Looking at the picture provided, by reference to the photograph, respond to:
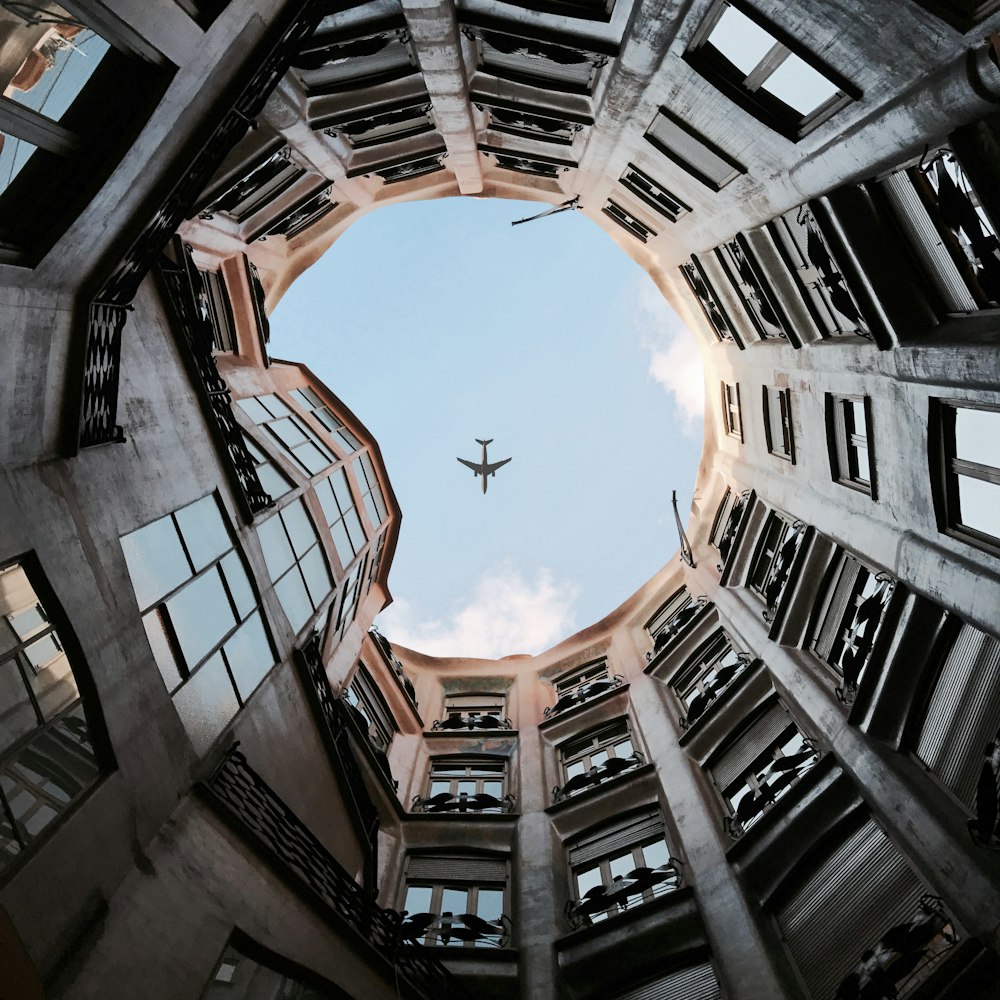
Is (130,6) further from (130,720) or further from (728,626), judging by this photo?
(728,626)

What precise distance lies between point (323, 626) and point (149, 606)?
23.9ft

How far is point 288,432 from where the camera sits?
1708 cm

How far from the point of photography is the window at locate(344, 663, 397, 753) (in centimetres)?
2041

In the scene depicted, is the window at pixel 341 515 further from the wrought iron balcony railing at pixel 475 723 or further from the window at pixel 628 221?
the window at pixel 628 221

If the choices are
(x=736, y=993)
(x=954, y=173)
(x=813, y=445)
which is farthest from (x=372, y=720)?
(x=954, y=173)

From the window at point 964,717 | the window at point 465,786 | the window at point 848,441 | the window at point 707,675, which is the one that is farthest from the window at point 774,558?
the window at point 465,786

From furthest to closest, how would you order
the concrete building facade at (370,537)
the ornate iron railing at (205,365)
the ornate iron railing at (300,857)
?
the ornate iron railing at (205,365) < the ornate iron railing at (300,857) < the concrete building facade at (370,537)

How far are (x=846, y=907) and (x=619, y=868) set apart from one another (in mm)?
6033

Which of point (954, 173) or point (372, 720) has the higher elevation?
point (954, 173)

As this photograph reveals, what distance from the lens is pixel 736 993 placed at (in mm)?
10352

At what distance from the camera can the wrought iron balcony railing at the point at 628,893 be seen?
13.5m

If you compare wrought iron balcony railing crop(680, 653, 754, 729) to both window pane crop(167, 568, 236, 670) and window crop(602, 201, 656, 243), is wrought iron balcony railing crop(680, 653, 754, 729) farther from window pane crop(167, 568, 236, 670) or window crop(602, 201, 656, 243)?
window crop(602, 201, 656, 243)

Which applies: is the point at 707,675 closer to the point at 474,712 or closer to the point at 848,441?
the point at 848,441

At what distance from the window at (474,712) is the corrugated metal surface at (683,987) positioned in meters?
11.6
